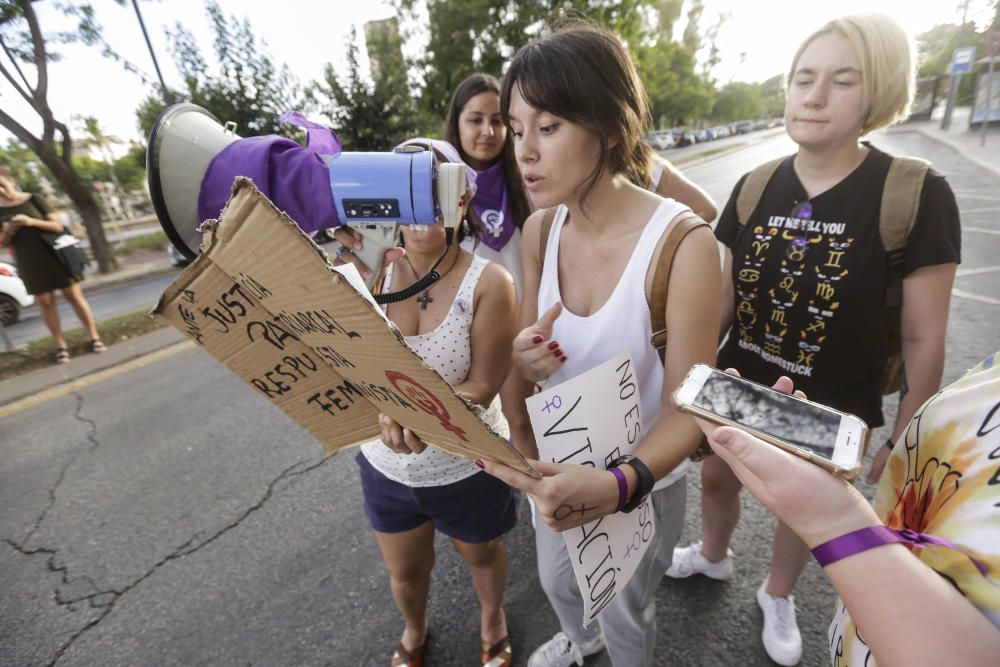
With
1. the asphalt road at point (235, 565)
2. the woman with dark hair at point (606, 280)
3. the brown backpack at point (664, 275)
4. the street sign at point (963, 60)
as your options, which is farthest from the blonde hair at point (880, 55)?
the street sign at point (963, 60)

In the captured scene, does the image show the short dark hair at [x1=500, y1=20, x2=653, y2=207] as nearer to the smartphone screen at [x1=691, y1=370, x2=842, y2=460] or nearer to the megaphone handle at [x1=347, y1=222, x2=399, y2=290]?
the megaphone handle at [x1=347, y1=222, x2=399, y2=290]

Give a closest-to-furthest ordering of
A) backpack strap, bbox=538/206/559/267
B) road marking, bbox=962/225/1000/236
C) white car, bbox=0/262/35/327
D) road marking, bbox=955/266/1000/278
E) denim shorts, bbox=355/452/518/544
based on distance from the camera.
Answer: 1. backpack strap, bbox=538/206/559/267
2. denim shorts, bbox=355/452/518/544
3. road marking, bbox=955/266/1000/278
4. road marking, bbox=962/225/1000/236
5. white car, bbox=0/262/35/327

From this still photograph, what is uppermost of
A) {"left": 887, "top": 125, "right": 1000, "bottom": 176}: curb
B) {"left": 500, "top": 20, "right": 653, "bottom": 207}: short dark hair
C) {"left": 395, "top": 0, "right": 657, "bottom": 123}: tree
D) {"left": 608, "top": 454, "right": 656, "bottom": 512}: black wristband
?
{"left": 395, "top": 0, "right": 657, "bottom": 123}: tree

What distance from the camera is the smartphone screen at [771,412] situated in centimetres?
68

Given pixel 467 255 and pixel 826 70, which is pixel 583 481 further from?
pixel 826 70

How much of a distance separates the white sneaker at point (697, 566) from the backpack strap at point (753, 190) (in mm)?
1285

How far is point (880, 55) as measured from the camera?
116 centimetres

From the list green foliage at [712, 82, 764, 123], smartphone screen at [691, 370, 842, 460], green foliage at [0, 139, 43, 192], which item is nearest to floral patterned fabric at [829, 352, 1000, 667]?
smartphone screen at [691, 370, 842, 460]

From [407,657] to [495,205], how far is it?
6.08 ft

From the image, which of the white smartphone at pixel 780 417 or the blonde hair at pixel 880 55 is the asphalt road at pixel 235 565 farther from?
the blonde hair at pixel 880 55

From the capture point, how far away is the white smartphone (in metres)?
0.64

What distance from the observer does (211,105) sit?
10.9 m

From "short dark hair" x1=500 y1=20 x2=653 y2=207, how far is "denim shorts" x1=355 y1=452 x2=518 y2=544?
94 cm

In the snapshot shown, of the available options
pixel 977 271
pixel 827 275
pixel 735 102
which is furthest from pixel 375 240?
pixel 735 102
